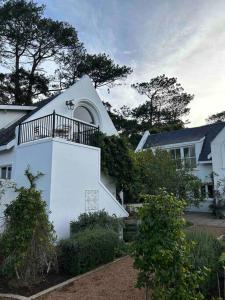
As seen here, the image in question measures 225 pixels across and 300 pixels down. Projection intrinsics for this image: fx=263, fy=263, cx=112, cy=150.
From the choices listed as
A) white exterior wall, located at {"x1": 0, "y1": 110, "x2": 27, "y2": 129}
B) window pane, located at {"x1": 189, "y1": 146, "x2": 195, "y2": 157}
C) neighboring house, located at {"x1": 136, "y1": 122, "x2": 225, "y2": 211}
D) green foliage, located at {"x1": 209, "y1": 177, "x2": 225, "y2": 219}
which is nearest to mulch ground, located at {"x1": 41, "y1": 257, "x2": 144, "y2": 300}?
neighboring house, located at {"x1": 136, "y1": 122, "x2": 225, "y2": 211}

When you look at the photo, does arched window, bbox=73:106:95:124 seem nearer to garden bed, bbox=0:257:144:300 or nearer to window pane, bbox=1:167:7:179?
window pane, bbox=1:167:7:179

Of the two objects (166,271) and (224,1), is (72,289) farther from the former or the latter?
(224,1)

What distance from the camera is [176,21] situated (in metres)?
11.2

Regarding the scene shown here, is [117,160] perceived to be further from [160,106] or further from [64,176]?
[160,106]

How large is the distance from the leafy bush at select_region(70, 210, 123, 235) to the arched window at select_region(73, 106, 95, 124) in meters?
7.28

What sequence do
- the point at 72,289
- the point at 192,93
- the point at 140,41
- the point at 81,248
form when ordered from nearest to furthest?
1. the point at 72,289
2. the point at 81,248
3. the point at 140,41
4. the point at 192,93

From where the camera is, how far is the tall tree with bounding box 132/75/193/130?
3869 centimetres

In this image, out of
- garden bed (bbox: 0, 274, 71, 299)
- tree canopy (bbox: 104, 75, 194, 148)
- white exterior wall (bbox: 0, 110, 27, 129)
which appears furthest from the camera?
tree canopy (bbox: 104, 75, 194, 148)

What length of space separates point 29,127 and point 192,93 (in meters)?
32.2

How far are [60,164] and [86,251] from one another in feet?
11.3

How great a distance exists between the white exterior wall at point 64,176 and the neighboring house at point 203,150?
8.14 m

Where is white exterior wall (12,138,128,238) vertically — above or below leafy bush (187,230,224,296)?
above

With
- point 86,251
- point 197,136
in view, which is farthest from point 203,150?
point 86,251

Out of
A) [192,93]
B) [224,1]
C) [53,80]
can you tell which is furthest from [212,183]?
[192,93]
